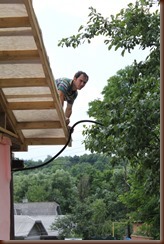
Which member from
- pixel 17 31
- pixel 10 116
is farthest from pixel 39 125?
pixel 17 31

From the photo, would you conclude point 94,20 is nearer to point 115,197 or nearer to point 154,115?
point 154,115

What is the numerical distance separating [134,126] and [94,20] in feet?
6.04

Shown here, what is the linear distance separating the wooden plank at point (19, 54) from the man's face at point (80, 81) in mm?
760

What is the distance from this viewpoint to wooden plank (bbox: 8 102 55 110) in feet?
8.41

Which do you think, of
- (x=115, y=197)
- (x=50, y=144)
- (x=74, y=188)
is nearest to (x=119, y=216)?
(x=115, y=197)

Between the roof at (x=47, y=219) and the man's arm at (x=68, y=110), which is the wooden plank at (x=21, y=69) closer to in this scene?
the man's arm at (x=68, y=110)

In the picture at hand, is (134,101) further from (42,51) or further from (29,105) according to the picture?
(42,51)

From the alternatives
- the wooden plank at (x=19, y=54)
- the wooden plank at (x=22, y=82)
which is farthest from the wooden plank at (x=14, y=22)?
the wooden plank at (x=22, y=82)

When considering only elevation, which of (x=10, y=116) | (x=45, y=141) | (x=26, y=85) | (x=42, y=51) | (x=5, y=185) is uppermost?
(x=42, y=51)

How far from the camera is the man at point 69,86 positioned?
9.58ft

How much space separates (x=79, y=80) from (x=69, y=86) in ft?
0.25

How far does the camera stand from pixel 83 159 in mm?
19312

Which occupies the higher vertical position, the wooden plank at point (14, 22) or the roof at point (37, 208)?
the wooden plank at point (14, 22)

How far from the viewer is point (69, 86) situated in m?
2.96
